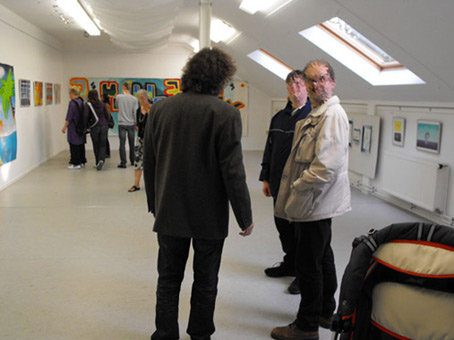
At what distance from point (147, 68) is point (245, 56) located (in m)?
3.31

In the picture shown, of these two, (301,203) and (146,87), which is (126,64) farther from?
(301,203)

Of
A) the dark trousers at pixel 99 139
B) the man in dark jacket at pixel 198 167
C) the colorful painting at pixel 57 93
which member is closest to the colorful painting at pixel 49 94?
the colorful painting at pixel 57 93

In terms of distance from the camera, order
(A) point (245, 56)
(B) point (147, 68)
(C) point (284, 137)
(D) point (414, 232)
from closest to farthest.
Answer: (D) point (414, 232)
(C) point (284, 137)
(A) point (245, 56)
(B) point (147, 68)

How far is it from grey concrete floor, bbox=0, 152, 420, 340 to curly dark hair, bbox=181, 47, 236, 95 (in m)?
1.42

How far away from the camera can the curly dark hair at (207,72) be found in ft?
7.11

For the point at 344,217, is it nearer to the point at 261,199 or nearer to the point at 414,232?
the point at 261,199

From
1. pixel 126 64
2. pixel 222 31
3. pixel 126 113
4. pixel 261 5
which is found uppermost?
pixel 222 31

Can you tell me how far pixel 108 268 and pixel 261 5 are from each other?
389cm

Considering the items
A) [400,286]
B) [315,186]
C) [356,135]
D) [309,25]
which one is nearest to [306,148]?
[315,186]

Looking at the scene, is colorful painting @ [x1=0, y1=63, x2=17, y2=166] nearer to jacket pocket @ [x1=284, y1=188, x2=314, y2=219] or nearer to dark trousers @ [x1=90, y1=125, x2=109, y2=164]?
dark trousers @ [x1=90, y1=125, x2=109, y2=164]

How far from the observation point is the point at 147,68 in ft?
37.4

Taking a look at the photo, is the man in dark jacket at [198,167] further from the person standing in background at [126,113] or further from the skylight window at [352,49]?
the person standing in background at [126,113]

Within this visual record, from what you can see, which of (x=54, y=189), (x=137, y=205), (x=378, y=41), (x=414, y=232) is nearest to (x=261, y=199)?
(x=137, y=205)

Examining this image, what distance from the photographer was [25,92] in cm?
756
